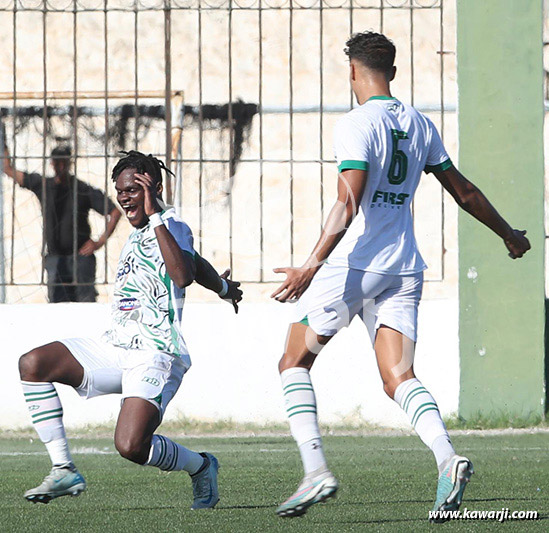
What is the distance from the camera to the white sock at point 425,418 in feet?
16.0

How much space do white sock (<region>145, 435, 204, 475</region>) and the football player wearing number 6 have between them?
596 mm

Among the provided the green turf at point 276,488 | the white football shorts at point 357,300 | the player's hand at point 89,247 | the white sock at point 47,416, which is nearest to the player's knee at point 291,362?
the white football shorts at point 357,300

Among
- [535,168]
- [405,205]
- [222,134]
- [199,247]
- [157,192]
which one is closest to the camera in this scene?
[405,205]

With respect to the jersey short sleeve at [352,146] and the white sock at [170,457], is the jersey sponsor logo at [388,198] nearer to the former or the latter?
the jersey short sleeve at [352,146]

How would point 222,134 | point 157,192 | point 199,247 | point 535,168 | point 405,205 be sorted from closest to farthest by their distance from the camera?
1. point 405,205
2. point 157,192
3. point 535,168
4. point 199,247
5. point 222,134

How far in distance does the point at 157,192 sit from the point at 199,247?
5.86m

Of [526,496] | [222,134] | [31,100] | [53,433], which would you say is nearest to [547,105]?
[222,134]

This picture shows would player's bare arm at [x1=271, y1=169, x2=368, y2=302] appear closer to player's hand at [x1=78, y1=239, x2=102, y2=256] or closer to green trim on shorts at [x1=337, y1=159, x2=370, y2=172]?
green trim on shorts at [x1=337, y1=159, x2=370, y2=172]

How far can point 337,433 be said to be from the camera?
9.78m

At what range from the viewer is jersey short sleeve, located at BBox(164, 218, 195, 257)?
5.45m

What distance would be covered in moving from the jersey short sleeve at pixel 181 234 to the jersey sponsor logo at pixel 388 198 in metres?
0.84

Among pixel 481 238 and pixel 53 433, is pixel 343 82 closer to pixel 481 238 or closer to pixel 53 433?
pixel 481 238

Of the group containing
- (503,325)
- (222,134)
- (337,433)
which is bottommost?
(337,433)

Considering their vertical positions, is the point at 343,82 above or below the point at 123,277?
above
